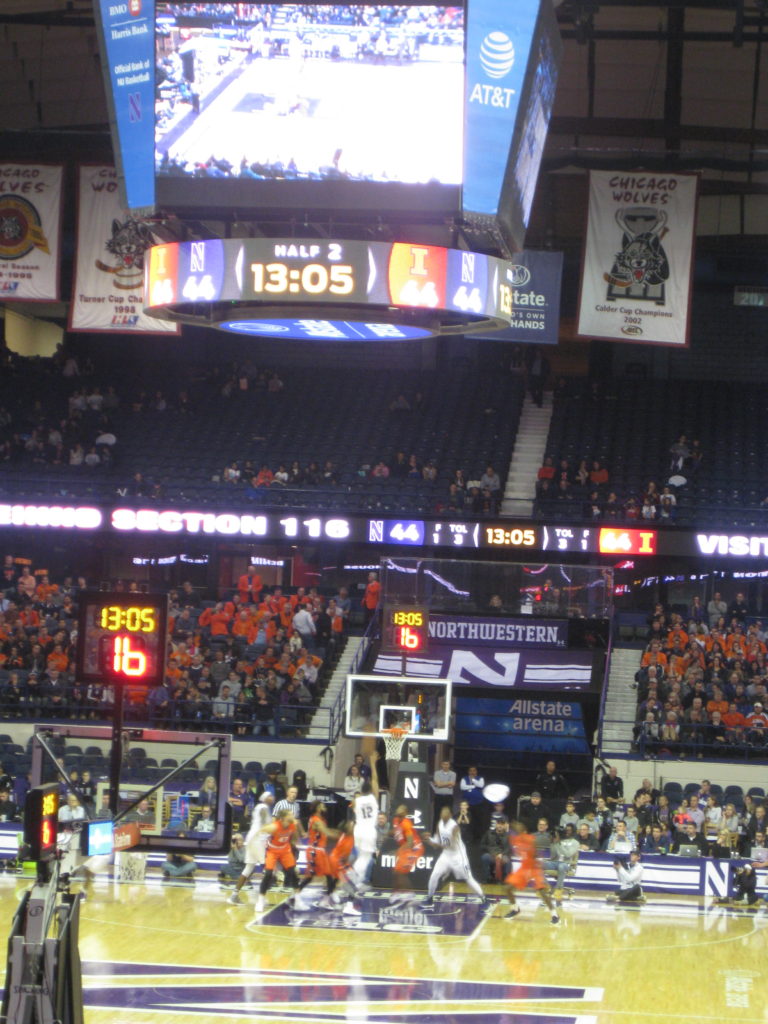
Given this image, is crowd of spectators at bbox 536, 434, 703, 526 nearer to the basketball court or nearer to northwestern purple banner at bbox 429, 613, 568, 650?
northwestern purple banner at bbox 429, 613, 568, 650

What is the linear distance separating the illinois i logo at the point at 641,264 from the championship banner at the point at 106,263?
9.12 m

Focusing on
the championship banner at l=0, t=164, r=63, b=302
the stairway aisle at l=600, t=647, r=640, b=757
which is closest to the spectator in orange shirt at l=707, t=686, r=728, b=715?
the stairway aisle at l=600, t=647, r=640, b=757

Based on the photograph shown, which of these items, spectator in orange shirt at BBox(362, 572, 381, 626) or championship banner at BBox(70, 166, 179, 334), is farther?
spectator in orange shirt at BBox(362, 572, 381, 626)

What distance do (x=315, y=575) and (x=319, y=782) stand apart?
33.0 feet

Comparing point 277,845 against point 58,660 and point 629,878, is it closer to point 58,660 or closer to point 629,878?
point 629,878

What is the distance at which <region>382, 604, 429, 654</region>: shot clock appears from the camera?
28344mm

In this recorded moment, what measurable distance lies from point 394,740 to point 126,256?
11.9 meters

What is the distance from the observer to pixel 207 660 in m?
32.5

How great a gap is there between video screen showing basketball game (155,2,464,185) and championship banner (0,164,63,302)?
1528cm

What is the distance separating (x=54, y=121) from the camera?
40062mm

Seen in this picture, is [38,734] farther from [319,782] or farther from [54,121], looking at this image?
[54,121]

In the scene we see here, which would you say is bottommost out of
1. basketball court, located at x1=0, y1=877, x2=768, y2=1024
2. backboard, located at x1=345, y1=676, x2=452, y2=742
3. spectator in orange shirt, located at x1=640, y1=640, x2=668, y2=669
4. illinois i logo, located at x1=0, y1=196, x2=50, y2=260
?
basketball court, located at x1=0, y1=877, x2=768, y2=1024

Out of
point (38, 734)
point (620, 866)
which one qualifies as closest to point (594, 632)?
point (620, 866)

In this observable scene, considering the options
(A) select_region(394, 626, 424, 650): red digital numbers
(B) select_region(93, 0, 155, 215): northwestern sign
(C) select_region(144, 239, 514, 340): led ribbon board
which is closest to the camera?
(C) select_region(144, 239, 514, 340): led ribbon board
